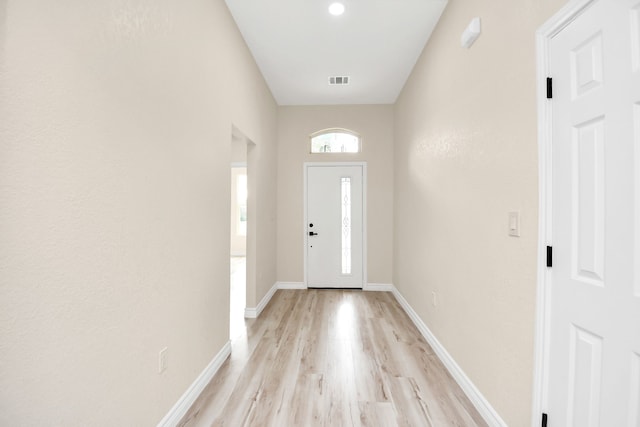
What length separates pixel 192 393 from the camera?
1.95 meters

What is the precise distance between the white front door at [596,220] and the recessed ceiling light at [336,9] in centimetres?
177

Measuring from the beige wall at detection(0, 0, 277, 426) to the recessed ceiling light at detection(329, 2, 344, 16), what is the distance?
0.97 m

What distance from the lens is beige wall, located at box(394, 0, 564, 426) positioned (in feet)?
4.86

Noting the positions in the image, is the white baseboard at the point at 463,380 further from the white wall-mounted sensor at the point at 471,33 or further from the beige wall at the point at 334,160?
the white wall-mounted sensor at the point at 471,33

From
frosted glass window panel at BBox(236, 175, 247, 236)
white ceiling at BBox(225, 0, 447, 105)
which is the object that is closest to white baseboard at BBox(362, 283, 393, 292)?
white ceiling at BBox(225, 0, 447, 105)

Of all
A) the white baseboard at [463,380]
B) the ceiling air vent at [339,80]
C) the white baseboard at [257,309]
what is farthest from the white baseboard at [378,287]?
the ceiling air vent at [339,80]

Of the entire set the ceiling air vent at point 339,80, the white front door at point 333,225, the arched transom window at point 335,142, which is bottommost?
the white front door at point 333,225

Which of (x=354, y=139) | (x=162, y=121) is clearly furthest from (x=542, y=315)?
(x=354, y=139)

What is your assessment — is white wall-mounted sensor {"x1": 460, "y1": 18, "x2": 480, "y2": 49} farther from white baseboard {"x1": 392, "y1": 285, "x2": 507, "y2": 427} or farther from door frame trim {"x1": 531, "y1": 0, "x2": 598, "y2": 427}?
white baseboard {"x1": 392, "y1": 285, "x2": 507, "y2": 427}

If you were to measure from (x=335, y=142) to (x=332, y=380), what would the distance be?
3651mm

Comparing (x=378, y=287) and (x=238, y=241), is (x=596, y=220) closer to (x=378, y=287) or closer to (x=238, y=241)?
(x=378, y=287)

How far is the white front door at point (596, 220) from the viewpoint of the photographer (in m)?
Result: 0.99

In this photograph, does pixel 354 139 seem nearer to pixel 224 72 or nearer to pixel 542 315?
pixel 224 72

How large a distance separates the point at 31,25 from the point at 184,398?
1930mm
